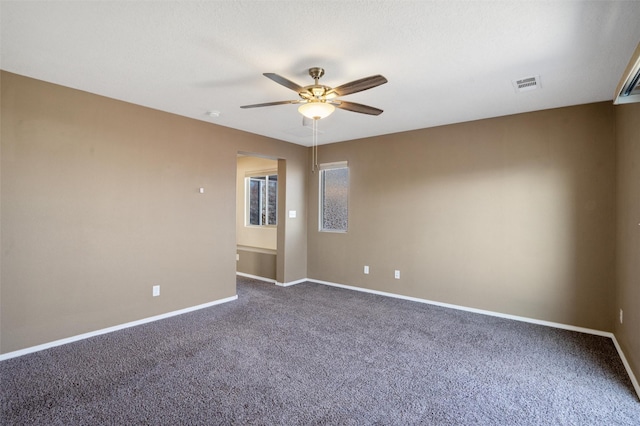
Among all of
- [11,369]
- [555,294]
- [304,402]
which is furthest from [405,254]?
[11,369]

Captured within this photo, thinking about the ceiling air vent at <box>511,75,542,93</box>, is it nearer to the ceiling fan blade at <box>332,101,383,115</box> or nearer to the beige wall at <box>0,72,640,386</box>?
the beige wall at <box>0,72,640,386</box>

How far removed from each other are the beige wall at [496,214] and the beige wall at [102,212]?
2.32 m

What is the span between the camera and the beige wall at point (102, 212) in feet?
9.33

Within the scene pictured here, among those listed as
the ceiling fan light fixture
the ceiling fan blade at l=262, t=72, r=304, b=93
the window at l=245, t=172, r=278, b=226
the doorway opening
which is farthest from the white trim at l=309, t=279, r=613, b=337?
the ceiling fan blade at l=262, t=72, r=304, b=93

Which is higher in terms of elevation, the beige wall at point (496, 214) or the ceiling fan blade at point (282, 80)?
the ceiling fan blade at point (282, 80)

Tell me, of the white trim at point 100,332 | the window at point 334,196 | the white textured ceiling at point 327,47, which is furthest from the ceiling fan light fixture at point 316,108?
the white trim at point 100,332

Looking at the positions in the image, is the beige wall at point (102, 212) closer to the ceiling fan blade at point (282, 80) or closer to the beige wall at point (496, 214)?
the ceiling fan blade at point (282, 80)

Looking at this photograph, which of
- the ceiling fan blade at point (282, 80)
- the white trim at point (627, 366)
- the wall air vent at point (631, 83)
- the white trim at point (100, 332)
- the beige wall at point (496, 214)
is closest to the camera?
the wall air vent at point (631, 83)

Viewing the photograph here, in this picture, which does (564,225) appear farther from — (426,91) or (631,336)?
(426,91)

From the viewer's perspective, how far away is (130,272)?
358cm

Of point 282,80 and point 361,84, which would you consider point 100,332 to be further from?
point 361,84

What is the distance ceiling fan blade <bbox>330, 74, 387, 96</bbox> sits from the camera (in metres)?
2.22

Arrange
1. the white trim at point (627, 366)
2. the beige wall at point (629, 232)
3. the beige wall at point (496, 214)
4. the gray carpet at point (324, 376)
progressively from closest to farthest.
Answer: the gray carpet at point (324, 376)
the white trim at point (627, 366)
the beige wall at point (629, 232)
the beige wall at point (496, 214)

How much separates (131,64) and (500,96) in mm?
3519
